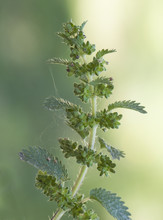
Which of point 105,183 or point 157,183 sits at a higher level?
point 157,183

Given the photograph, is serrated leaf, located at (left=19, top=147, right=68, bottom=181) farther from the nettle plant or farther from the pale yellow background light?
the pale yellow background light

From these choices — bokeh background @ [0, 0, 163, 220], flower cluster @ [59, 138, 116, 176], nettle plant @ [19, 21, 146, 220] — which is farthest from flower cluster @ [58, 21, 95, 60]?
bokeh background @ [0, 0, 163, 220]

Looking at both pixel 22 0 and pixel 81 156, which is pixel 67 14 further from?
pixel 81 156

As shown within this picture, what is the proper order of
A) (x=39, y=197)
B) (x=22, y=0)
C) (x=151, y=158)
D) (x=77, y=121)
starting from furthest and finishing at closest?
(x=151, y=158) < (x=22, y=0) < (x=39, y=197) < (x=77, y=121)

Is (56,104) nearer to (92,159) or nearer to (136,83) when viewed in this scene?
(92,159)

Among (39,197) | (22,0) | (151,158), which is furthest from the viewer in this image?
(151,158)

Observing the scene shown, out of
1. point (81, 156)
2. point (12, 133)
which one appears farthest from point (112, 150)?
point (12, 133)

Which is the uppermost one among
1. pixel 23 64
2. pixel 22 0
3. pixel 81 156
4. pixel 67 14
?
pixel 67 14
